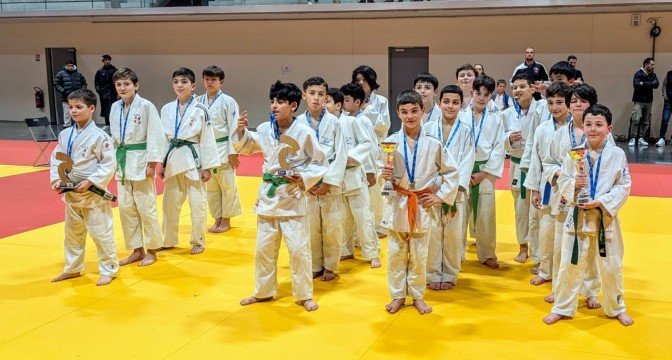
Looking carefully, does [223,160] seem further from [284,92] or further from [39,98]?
[39,98]

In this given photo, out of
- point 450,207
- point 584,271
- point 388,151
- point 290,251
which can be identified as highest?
point 388,151

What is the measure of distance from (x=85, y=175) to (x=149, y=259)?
1.01m

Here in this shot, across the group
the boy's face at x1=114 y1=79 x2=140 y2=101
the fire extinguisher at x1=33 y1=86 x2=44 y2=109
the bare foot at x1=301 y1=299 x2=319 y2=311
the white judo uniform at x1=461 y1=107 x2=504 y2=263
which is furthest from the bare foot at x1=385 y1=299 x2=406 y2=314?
the fire extinguisher at x1=33 y1=86 x2=44 y2=109

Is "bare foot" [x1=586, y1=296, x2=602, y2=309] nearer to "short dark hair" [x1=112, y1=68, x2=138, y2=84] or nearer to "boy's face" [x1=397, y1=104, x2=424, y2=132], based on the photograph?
"boy's face" [x1=397, y1=104, x2=424, y2=132]

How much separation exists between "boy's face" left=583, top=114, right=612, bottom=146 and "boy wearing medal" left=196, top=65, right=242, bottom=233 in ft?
10.9

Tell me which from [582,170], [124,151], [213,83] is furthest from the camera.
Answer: [213,83]

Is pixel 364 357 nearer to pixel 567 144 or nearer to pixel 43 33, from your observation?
pixel 567 144

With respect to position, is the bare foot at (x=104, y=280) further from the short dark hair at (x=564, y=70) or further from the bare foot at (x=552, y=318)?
the short dark hair at (x=564, y=70)

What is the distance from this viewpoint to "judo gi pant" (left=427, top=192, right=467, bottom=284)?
4.97 m

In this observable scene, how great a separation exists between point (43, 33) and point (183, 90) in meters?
13.4

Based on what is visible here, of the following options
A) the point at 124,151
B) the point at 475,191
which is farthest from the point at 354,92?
the point at 124,151

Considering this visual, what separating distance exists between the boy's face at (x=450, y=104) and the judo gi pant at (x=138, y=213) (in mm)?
2580

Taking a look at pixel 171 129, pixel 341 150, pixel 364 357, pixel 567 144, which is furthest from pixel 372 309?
pixel 171 129

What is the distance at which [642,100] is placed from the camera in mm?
12430
